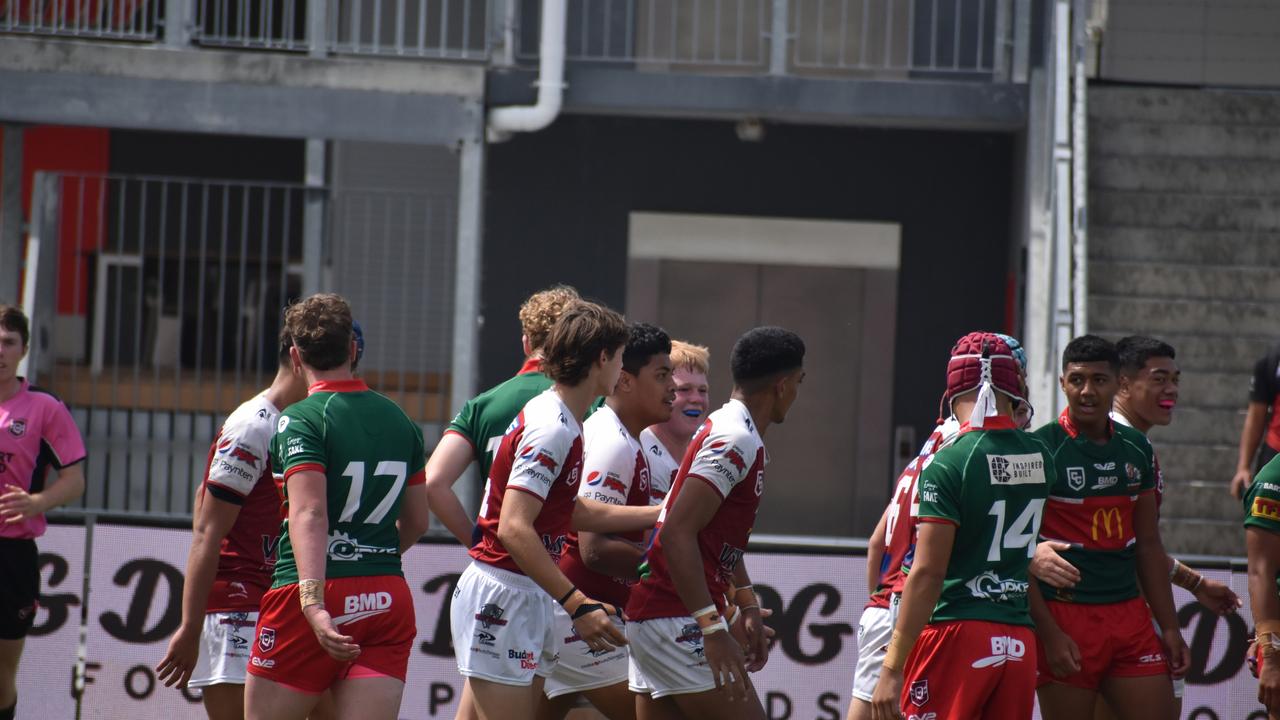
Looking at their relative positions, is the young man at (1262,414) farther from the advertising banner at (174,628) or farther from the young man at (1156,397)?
the young man at (1156,397)

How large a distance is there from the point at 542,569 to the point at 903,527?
180cm

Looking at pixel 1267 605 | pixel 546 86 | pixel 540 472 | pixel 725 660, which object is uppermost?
pixel 546 86

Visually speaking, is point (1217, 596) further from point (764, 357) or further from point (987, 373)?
point (764, 357)

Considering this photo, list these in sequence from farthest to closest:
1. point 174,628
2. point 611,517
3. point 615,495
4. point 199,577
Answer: point 174,628, point 615,495, point 611,517, point 199,577

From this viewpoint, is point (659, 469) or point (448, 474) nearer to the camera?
point (448, 474)

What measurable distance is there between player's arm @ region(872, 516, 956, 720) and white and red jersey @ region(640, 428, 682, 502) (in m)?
1.61

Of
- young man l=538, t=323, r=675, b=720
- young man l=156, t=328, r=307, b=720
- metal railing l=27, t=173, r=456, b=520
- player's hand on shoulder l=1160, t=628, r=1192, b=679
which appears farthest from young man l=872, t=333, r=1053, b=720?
metal railing l=27, t=173, r=456, b=520

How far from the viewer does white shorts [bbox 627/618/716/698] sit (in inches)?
209

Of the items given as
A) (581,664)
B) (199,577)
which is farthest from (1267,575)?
(199,577)

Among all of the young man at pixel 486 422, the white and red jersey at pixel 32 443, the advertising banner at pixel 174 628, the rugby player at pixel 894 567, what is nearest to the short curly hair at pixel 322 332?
the young man at pixel 486 422

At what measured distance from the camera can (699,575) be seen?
505 centimetres

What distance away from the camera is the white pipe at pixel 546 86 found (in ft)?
37.1

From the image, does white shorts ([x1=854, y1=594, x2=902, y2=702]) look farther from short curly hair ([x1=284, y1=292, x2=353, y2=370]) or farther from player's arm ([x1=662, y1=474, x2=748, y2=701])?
short curly hair ([x1=284, y1=292, x2=353, y2=370])

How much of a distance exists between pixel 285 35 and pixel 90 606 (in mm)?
6561
